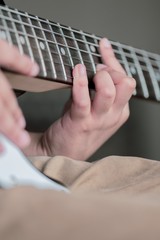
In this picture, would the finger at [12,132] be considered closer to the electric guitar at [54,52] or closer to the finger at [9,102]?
the finger at [9,102]

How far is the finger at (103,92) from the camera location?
97 cm

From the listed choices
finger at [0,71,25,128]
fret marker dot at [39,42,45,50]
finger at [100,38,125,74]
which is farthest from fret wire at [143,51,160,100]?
finger at [0,71,25,128]

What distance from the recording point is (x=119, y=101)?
1032 mm

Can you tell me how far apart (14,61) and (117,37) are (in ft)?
2.56

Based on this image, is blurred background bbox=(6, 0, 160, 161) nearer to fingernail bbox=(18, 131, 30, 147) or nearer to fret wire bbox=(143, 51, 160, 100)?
fret wire bbox=(143, 51, 160, 100)

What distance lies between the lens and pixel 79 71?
931 millimetres

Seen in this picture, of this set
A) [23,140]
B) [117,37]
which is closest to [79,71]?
[23,140]

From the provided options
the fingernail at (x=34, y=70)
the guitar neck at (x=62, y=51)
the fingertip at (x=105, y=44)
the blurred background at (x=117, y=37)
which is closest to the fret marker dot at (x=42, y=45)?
the guitar neck at (x=62, y=51)

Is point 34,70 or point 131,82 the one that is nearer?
point 34,70

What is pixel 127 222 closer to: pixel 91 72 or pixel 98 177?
pixel 98 177

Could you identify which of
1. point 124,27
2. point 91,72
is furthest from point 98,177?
point 124,27

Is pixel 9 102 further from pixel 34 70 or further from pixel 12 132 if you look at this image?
pixel 34 70

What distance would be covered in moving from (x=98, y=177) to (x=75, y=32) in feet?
1.33

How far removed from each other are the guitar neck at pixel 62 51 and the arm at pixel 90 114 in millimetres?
24
